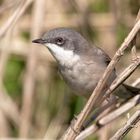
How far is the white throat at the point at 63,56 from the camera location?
3.46 m

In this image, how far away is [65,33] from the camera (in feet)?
11.7

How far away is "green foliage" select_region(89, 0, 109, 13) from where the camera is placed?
5.33 m

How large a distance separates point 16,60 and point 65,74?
1.81 meters

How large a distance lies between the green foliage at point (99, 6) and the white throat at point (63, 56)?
74.3 inches

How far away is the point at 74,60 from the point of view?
3510 millimetres

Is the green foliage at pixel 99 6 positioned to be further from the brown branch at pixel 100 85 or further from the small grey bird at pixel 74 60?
the brown branch at pixel 100 85

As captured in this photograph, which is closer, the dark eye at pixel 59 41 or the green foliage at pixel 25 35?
the dark eye at pixel 59 41

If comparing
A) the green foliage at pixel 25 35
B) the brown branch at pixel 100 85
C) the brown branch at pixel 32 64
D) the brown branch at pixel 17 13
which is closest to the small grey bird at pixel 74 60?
the brown branch at pixel 17 13

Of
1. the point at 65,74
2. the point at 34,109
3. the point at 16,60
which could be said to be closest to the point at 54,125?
the point at 34,109

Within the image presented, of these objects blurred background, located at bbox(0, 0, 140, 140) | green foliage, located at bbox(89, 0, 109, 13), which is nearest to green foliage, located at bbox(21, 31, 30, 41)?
blurred background, located at bbox(0, 0, 140, 140)

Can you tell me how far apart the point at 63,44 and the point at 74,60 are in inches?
5.3

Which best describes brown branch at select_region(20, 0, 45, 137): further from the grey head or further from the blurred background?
the grey head

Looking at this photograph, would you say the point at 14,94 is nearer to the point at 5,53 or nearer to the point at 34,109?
the point at 34,109

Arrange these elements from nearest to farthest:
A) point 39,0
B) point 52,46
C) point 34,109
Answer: point 52,46 → point 39,0 → point 34,109
